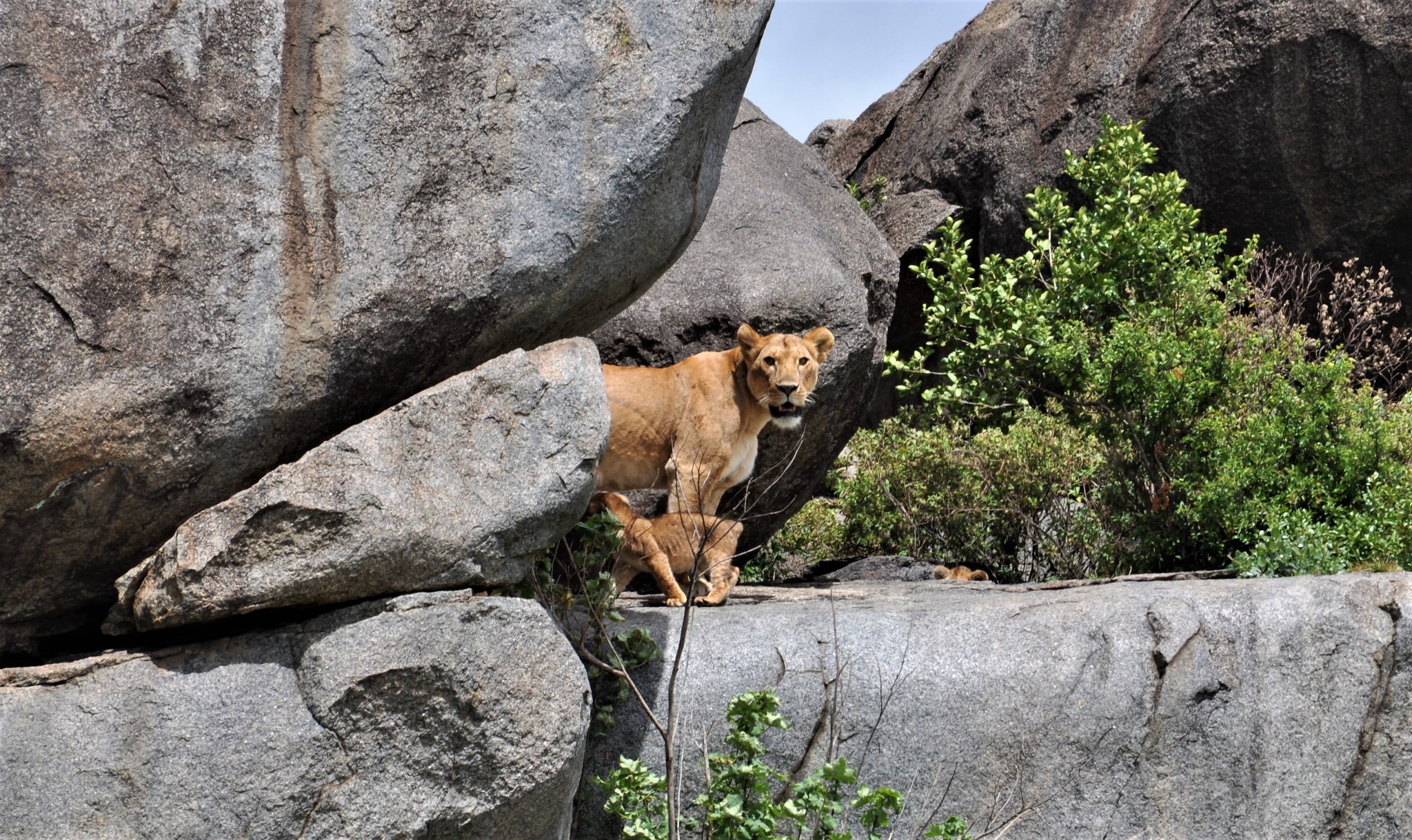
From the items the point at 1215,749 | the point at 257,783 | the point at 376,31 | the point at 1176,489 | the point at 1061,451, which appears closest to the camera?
→ the point at 257,783

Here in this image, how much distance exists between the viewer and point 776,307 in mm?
9969

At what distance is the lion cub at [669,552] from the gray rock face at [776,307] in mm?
792

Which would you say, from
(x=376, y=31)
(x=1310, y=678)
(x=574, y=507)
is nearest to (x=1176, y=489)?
(x=1310, y=678)

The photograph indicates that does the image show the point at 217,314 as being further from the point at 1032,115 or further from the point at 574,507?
the point at 1032,115

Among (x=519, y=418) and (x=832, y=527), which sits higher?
(x=519, y=418)

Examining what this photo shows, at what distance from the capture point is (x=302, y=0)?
18.7 feet

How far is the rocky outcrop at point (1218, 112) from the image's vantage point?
567 inches

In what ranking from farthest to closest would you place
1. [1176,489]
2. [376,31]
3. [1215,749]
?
1. [1176,489]
2. [1215,749]
3. [376,31]

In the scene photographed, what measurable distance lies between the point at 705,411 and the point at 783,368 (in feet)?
1.98

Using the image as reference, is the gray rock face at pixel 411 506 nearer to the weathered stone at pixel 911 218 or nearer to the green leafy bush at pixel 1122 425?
the green leafy bush at pixel 1122 425

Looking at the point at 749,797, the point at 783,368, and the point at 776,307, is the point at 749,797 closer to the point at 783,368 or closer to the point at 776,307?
the point at 783,368

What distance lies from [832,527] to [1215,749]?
6.36m

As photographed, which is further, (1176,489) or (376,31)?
(1176,489)

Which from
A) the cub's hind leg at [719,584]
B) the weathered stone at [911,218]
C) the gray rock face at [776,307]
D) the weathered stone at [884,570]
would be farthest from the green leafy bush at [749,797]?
the weathered stone at [911,218]
